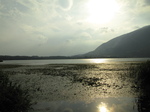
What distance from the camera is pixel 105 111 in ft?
33.8

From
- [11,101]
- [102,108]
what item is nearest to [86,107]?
[102,108]

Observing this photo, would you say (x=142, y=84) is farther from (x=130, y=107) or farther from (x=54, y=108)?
(x=54, y=108)

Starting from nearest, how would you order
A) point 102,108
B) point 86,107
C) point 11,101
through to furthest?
point 11,101 → point 102,108 → point 86,107

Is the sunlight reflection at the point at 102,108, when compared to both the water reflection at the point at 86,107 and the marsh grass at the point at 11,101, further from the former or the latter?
the marsh grass at the point at 11,101

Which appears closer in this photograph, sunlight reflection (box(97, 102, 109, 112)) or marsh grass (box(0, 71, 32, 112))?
marsh grass (box(0, 71, 32, 112))

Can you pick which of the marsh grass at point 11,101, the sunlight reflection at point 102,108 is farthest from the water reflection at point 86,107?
the marsh grass at point 11,101

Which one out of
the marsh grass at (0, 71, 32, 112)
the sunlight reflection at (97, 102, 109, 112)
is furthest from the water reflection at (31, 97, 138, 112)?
the marsh grass at (0, 71, 32, 112)

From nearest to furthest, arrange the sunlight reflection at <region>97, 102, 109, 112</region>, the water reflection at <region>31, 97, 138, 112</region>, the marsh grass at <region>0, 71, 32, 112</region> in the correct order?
1. the marsh grass at <region>0, 71, 32, 112</region>
2. the sunlight reflection at <region>97, 102, 109, 112</region>
3. the water reflection at <region>31, 97, 138, 112</region>

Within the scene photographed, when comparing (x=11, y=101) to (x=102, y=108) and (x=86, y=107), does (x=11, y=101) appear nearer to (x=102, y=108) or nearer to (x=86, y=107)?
(x=86, y=107)

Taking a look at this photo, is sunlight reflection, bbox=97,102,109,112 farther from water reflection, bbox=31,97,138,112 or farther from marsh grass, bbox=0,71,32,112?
marsh grass, bbox=0,71,32,112

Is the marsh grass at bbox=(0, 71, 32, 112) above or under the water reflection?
above

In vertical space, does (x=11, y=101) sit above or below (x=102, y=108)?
above

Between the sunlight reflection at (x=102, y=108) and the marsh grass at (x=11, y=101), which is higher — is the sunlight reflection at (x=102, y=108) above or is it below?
below

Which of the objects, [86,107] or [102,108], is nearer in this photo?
[102,108]
